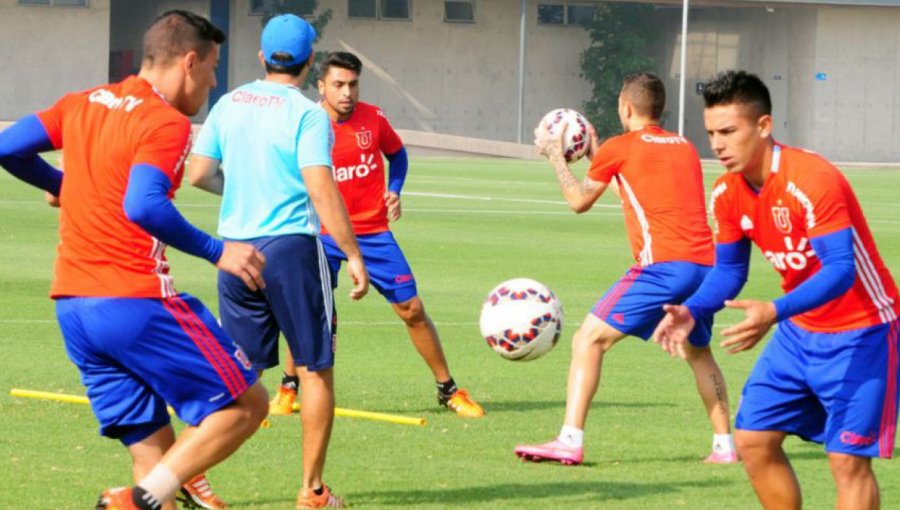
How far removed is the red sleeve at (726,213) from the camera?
6.52 meters

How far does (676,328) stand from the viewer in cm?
640

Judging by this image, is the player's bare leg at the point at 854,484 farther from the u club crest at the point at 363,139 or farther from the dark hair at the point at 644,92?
the u club crest at the point at 363,139

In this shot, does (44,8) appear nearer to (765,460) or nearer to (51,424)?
(51,424)

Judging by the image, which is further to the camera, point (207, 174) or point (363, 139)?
point (363, 139)

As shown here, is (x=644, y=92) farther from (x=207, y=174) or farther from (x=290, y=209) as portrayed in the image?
(x=207, y=174)

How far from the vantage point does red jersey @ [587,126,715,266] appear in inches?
353

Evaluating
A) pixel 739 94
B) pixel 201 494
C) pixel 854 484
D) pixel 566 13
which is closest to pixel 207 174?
→ pixel 201 494

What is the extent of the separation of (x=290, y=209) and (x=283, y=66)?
2.13 ft

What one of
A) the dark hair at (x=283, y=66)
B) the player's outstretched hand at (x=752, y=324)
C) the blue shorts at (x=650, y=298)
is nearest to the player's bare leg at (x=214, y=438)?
the player's outstretched hand at (x=752, y=324)

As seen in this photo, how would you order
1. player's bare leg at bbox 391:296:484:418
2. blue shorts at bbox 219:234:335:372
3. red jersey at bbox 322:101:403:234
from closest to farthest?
blue shorts at bbox 219:234:335:372
player's bare leg at bbox 391:296:484:418
red jersey at bbox 322:101:403:234

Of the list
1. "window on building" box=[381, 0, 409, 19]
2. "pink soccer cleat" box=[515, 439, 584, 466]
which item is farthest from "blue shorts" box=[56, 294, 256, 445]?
"window on building" box=[381, 0, 409, 19]

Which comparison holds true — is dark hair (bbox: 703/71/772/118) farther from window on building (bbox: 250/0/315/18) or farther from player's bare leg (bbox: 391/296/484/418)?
window on building (bbox: 250/0/315/18)

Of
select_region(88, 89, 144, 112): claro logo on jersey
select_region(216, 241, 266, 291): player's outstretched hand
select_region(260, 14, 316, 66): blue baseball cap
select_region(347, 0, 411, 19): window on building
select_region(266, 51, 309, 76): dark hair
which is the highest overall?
select_region(347, 0, 411, 19): window on building

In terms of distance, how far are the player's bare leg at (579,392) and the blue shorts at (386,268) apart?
168cm
